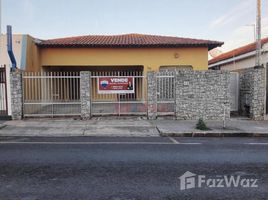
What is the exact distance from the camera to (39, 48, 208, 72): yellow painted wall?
58.9ft

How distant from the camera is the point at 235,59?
20.5 m

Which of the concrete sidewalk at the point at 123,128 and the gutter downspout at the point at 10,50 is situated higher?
the gutter downspout at the point at 10,50

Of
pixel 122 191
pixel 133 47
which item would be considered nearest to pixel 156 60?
pixel 133 47

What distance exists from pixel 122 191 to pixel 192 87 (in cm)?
952

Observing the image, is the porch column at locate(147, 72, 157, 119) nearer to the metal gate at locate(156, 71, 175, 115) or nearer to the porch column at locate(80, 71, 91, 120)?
the metal gate at locate(156, 71, 175, 115)

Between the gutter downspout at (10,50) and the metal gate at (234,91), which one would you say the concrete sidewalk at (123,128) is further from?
the gutter downspout at (10,50)

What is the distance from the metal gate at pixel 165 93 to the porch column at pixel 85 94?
134 inches

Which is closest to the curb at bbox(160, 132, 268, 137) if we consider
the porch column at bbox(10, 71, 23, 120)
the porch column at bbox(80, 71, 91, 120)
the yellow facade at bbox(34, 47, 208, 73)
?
the porch column at bbox(80, 71, 91, 120)

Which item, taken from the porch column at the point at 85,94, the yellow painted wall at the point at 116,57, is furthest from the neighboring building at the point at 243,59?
the porch column at the point at 85,94

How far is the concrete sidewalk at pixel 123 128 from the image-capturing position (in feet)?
32.7

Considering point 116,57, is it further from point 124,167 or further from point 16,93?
point 124,167
